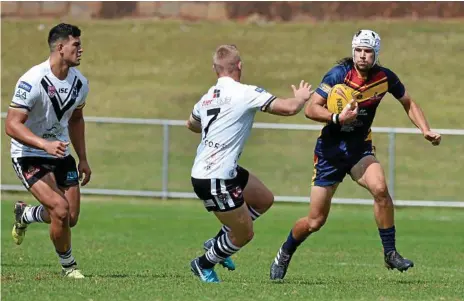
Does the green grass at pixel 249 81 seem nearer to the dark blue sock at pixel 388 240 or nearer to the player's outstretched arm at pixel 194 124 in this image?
the dark blue sock at pixel 388 240

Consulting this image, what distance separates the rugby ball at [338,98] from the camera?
34.4 feet

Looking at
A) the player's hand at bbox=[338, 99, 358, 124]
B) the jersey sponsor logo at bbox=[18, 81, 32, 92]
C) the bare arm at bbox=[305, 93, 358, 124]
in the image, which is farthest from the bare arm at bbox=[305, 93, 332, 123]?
the jersey sponsor logo at bbox=[18, 81, 32, 92]

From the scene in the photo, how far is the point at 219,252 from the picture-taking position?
1010 cm

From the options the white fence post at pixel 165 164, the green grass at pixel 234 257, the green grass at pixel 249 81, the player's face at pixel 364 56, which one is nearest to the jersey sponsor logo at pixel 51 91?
the green grass at pixel 234 257

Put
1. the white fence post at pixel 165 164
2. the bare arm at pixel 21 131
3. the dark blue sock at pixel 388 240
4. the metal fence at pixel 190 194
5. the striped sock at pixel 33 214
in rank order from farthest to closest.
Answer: the white fence post at pixel 165 164, the metal fence at pixel 190 194, the striped sock at pixel 33 214, the dark blue sock at pixel 388 240, the bare arm at pixel 21 131

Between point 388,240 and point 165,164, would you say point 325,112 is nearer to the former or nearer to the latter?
point 388,240

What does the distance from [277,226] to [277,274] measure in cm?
746

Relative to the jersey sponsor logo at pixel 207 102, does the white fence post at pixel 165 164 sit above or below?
below

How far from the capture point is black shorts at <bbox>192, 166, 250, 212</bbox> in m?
9.76

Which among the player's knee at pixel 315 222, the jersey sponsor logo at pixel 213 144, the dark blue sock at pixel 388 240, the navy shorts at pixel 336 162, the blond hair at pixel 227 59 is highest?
the blond hair at pixel 227 59

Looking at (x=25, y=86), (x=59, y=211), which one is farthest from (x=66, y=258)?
(x=25, y=86)

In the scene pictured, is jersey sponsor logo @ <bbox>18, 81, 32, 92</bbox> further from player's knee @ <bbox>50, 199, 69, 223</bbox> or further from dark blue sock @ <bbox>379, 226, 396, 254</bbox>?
dark blue sock @ <bbox>379, 226, 396, 254</bbox>

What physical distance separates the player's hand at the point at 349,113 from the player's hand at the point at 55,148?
8.20ft

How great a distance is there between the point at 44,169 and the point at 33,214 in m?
1.00
